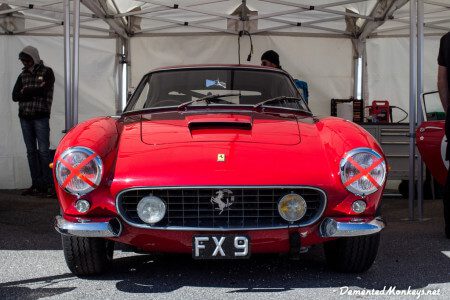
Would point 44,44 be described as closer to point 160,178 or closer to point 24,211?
point 24,211

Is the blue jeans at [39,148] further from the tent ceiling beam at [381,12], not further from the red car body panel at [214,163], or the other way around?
the tent ceiling beam at [381,12]

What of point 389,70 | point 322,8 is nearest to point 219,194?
point 322,8

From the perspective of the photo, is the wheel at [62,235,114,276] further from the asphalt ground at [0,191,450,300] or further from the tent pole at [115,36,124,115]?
the tent pole at [115,36,124,115]

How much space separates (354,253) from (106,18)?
609 cm

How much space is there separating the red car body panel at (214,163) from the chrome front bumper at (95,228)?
3 cm

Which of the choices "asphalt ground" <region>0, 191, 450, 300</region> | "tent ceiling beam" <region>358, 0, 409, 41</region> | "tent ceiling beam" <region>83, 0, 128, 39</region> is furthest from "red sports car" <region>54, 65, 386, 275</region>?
"tent ceiling beam" <region>358, 0, 409, 41</region>

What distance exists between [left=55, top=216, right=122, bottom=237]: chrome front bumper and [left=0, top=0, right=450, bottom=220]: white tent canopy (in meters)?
5.68

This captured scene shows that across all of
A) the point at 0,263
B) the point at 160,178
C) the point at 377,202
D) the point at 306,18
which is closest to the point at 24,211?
the point at 0,263

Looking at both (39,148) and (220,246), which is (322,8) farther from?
(220,246)

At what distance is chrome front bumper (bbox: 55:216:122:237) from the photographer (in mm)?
3102

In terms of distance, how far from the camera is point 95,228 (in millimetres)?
3107

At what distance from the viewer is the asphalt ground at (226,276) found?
313 centimetres

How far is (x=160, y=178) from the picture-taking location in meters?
3.07

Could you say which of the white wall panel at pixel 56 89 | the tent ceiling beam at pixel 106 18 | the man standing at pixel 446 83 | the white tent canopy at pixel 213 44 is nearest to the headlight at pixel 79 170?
the man standing at pixel 446 83
